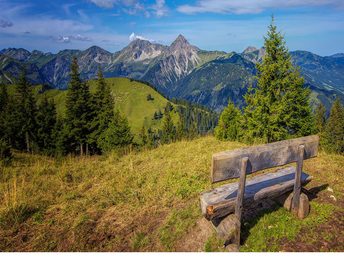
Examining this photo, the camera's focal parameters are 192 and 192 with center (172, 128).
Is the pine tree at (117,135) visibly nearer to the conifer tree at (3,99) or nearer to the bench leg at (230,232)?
the bench leg at (230,232)

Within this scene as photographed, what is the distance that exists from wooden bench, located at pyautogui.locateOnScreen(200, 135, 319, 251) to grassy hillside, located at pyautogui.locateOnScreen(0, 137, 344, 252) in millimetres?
493

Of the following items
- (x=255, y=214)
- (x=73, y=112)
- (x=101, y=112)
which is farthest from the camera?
(x=101, y=112)

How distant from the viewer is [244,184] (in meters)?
4.38

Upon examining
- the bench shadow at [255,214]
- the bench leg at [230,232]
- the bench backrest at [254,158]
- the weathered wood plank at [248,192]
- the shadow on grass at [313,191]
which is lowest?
the bench shadow at [255,214]

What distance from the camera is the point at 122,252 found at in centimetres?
442

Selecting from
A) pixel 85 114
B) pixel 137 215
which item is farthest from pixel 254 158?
pixel 85 114

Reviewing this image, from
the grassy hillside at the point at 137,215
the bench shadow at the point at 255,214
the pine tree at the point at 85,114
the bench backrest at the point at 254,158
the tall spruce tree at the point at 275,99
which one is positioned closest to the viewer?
the bench backrest at the point at 254,158

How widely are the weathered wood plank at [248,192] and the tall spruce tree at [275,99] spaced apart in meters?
13.8

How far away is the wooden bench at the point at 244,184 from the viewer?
4.20 metres

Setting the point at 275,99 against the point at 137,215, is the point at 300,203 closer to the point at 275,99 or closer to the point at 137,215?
the point at 137,215

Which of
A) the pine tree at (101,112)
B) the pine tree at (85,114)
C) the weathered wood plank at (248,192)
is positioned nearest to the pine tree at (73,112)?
the pine tree at (85,114)

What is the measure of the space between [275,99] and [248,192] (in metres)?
19.0

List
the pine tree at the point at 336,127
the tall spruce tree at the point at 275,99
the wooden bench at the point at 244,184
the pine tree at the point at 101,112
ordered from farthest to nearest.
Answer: the pine tree at the point at 336,127
the pine tree at the point at 101,112
the tall spruce tree at the point at 275,99
the wooden bench at the point at 244,184

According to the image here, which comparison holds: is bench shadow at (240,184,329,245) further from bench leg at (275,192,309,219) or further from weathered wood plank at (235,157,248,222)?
weathered wood plank at (235,157,248,222)
